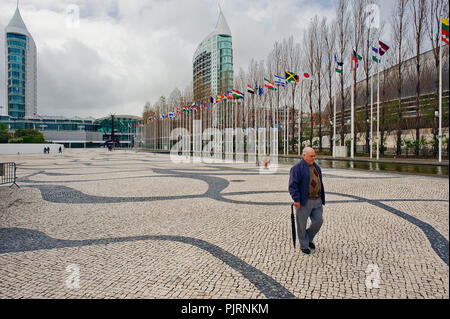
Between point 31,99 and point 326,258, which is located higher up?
point 31,99

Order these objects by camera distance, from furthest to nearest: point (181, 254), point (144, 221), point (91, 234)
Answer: point (144, 221) < point (91, 234) < point (181, 254)

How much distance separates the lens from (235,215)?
739 centimetres

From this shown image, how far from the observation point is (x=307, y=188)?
14.2 feet

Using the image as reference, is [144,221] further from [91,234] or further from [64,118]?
[64,118]

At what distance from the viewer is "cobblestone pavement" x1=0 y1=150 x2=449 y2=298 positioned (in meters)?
3.47

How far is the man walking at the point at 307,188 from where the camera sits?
4.30 metres

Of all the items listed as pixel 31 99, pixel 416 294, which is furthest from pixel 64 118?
pixel 416 294

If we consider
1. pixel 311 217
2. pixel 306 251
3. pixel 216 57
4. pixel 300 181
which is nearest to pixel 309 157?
pixel 300 181

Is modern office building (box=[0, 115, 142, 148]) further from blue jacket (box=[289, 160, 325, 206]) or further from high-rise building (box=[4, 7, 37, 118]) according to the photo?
blue jacket (box=[289, 160, 325, 206])

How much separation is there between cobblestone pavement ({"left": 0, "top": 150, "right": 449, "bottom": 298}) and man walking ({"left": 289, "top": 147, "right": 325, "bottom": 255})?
2.25 feet

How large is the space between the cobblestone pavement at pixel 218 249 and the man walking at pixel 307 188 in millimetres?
686

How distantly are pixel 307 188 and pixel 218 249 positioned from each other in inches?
75.6

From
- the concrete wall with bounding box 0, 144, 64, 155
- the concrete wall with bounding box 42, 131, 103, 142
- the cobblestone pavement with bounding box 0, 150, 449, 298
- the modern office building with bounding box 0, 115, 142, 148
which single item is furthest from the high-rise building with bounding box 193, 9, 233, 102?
the cobblestone pavement with bounding box 0, 150, 449, 298
